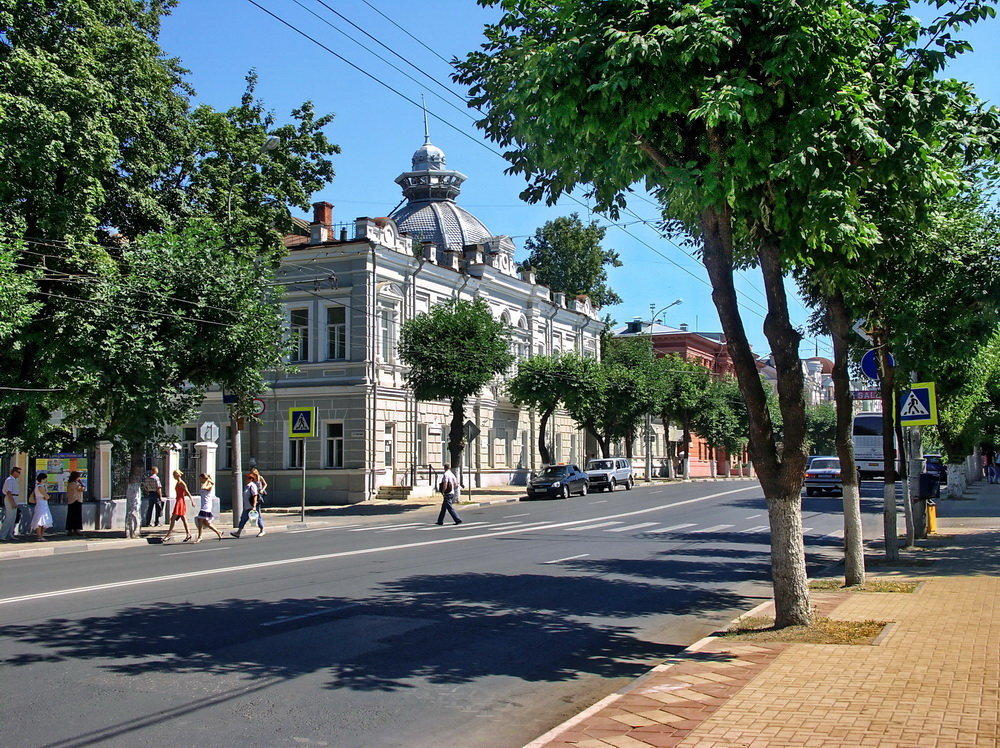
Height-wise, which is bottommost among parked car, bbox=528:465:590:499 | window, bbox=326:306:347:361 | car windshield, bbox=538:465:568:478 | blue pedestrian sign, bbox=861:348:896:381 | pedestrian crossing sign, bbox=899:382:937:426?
parked car, bbox=528:465:590:499

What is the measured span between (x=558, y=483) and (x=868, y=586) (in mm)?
28136

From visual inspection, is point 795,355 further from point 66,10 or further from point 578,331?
point 578,331

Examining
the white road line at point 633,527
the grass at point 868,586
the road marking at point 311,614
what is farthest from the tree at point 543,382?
the road marking at point 311,614

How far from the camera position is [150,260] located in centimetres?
2298

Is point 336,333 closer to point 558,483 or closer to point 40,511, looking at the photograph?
point 558,483

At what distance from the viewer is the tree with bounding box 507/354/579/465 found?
147 feet

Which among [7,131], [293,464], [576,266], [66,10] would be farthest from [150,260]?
[576,266]

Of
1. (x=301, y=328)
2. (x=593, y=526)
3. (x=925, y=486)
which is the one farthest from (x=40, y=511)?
(x=925, y=486)

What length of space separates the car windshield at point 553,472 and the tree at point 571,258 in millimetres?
24811

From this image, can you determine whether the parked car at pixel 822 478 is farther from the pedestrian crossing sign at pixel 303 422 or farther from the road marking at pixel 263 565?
the pedestrian crossing sign at pixel 303 422

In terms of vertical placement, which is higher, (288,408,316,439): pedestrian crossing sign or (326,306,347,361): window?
(326,306,347,361): window

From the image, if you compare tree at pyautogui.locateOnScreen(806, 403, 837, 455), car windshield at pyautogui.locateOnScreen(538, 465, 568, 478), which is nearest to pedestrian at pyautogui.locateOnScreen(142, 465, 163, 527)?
car windshield at pyautogui.locateOnScreen(538, 465, 568, 478)

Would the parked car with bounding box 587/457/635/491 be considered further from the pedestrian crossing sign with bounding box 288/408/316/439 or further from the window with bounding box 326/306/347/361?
the pedestrian crossing sign with bounding box 288/408/316/439

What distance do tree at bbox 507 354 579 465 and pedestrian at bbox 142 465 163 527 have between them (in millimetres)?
22080
